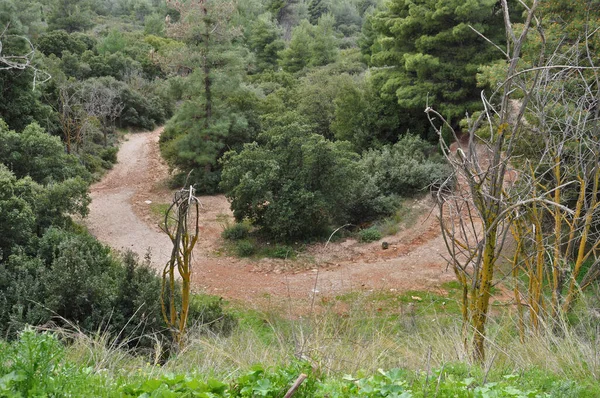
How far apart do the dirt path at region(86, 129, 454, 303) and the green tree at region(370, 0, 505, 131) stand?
3929 mm

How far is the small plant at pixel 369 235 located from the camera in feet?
41.4

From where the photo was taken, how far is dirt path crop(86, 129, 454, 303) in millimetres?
10367

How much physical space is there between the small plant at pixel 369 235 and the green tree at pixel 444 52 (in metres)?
4.68

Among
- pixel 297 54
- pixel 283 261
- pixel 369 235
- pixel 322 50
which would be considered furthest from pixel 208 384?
pixel 322 50

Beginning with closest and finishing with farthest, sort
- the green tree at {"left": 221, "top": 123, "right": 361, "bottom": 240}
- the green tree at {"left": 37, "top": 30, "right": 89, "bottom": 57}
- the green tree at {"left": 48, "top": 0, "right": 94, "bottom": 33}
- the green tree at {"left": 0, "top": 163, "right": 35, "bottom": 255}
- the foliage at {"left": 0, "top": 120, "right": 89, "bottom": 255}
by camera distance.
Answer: the green tree at {"left": 0, "top": 163, "right": 35, "bottom": 255}
the foliage at {"left": 0, "top": 120, "right": 89, "bottom": 255}
the green tree at {"left": 221, "top": 123, "right": 361, "bottom": 240}
the green tree at {"left": 37, "top": 30, "right": 89, "bottom": 57}
the green tree at {"left": 48, "top": 0, "right": 94, "bottom": 33}

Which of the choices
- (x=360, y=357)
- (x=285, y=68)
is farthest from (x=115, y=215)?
(x=285, y=68)

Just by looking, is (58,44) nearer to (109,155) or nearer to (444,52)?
(109,155)

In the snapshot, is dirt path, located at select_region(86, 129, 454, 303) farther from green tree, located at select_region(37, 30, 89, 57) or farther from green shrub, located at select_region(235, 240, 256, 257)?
green tree, located at select_region(37, 30, 89, 57)

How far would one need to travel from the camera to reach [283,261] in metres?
11.9

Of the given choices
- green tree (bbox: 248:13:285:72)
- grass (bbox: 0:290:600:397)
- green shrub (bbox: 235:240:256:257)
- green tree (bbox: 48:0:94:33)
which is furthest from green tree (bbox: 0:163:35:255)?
green tree (bbox: 48:0:94:33)

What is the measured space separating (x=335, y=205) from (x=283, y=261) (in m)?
2.08

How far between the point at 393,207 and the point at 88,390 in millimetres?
12159

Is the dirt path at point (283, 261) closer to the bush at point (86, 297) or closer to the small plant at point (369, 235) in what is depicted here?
the small plant at point (369, 235)

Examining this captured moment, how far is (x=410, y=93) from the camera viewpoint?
16.8 m
